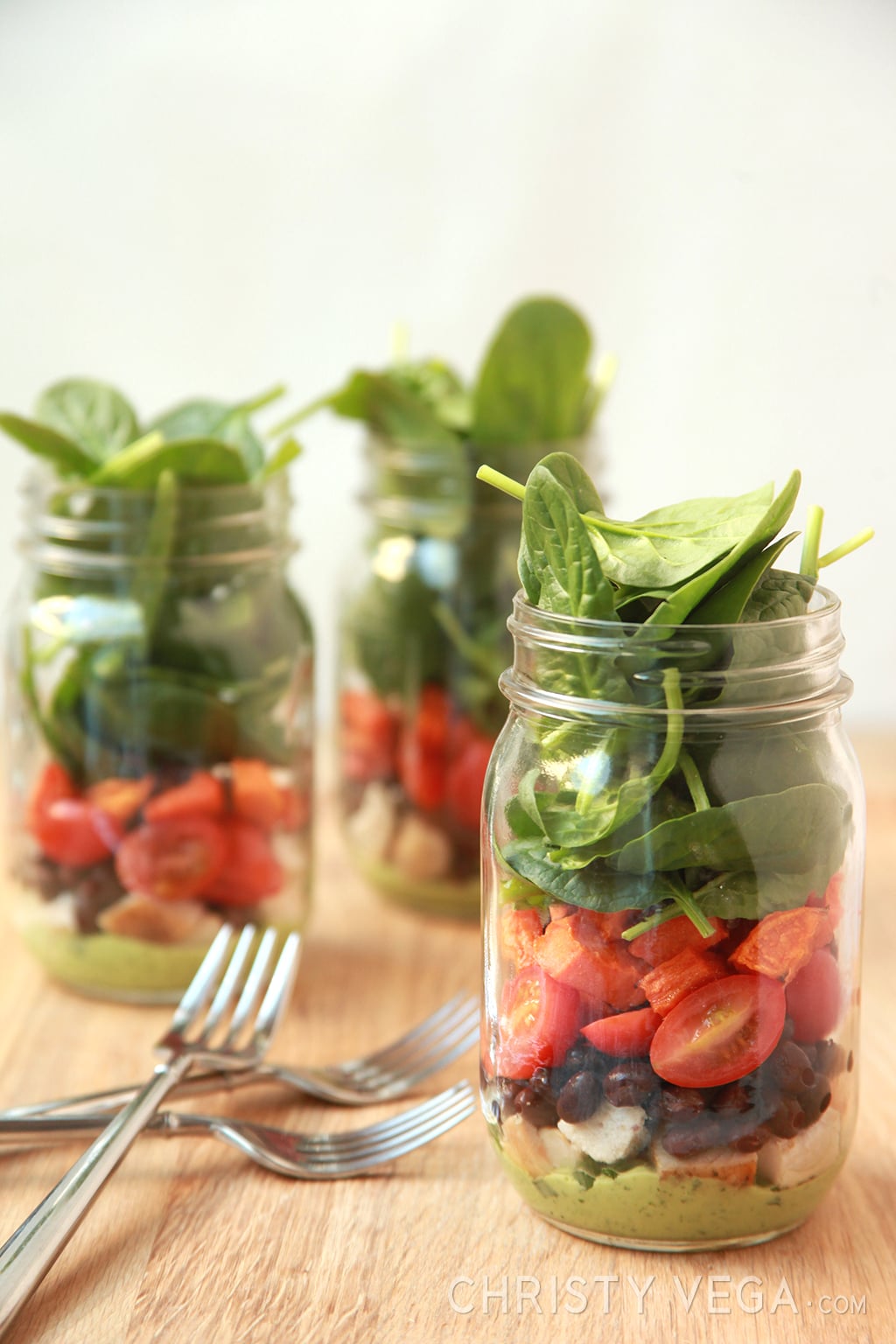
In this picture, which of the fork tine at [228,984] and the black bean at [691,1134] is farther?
the fork tine at [228,984]

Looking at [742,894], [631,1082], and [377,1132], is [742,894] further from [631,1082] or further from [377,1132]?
[377,1132]

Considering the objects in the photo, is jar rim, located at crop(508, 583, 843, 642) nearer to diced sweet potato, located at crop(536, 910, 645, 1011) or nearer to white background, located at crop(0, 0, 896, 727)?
diced sweet potato, located at crop(536, 910, 645, 1011)

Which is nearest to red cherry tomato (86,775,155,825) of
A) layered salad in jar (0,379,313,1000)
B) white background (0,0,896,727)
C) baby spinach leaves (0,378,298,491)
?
layered salad in jar (0,379,313,1000)

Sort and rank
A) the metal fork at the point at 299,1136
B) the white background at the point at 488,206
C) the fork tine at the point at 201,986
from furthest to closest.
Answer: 1. the white background at the point at 488,206
2. the fork tine at the point at 201,986
3. the metal fork at the point at 299,1136

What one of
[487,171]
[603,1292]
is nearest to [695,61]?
[487,171]

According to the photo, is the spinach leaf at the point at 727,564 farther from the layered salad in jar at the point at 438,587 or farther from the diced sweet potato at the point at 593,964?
the layered salad in jar at the point at 438,587

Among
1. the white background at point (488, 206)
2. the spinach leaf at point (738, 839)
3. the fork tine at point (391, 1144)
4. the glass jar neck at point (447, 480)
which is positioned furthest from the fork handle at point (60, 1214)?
the white background at point (488, 206)

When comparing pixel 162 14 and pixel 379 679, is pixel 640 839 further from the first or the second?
pixel 162 14
